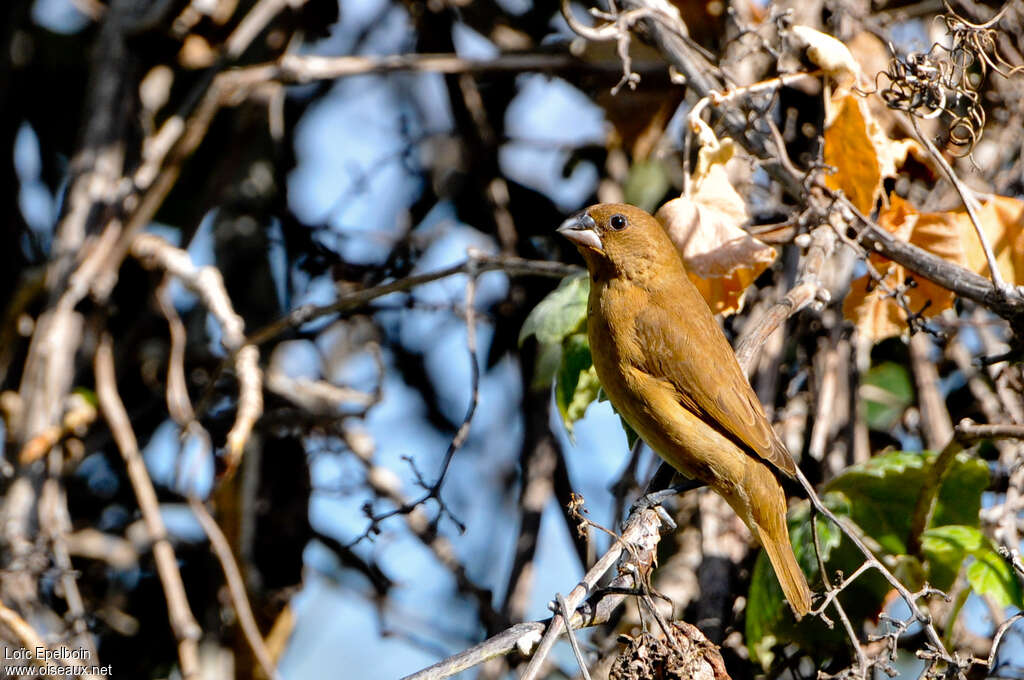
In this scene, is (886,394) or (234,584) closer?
(234,584)

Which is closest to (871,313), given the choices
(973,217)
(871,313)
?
(871,313)

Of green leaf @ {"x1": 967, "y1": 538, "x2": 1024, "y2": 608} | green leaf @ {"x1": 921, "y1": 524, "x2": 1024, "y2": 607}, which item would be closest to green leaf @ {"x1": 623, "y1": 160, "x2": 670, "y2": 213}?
green leaf @ {"x1": 921, "y1": 524, "x2": 1024, "y2": 607}

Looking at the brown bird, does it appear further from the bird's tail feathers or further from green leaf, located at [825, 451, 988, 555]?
green leaf, located at [825, 451, 988, 555]

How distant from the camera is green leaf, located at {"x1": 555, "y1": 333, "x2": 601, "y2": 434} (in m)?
3.15

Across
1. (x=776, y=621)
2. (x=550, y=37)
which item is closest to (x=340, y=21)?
(x=550, y=37)

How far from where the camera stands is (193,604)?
13.9ft

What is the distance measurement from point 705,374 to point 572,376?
44 centimetres

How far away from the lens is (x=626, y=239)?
369 cm

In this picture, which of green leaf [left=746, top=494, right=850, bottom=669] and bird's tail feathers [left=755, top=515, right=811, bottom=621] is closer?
bird's tail feathers [left=755, top=515, right=811, bottom=621]

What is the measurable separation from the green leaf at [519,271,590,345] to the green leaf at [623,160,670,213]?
1400 millimetres

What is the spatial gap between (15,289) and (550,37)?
235cm

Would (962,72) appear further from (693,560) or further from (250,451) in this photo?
(250,451)

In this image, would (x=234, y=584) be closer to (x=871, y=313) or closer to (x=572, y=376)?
(x=572, y=376)

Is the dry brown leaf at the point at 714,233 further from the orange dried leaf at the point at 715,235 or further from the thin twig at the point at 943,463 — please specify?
the thin twig at the point at 943,463
